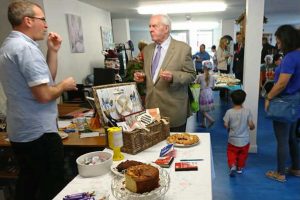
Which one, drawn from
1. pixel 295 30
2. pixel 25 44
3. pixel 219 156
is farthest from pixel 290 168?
pixel 25 44

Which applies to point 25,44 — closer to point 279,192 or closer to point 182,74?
point 182,74

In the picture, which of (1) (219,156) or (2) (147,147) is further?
(1) (219,156)

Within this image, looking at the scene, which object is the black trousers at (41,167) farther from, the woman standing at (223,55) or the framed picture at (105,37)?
the woman standing at (223,55)

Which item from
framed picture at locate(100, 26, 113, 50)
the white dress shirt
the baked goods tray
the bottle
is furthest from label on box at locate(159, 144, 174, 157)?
framed picture at locate(100, 26, 113, 50)

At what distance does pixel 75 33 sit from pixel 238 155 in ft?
10.5

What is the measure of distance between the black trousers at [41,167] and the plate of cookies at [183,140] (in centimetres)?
64

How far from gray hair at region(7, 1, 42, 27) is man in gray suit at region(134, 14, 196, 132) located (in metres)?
0.84

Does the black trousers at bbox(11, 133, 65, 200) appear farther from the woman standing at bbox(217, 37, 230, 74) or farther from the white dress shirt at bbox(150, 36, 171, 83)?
the woman standing at bbox(217, 37, 230, 74)

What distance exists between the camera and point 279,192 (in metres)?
2.34

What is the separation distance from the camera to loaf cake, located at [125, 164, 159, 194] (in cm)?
93

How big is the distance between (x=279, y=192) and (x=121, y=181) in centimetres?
190

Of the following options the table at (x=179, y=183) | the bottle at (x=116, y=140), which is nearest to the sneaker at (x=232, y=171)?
the table at (x=179, y=183)

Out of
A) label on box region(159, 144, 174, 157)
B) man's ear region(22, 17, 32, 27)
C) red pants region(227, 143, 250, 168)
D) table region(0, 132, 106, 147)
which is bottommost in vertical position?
red pants region(227, 143, 250, 168)

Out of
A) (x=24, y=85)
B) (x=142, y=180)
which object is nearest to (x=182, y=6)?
(x=24, y=85)
